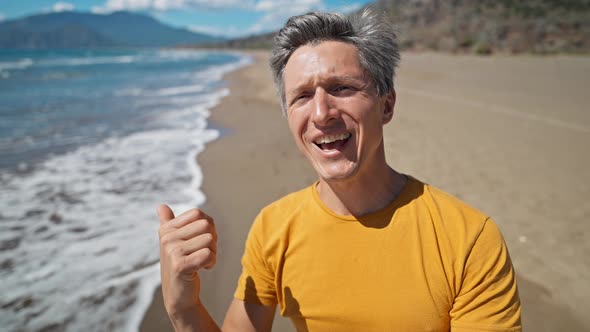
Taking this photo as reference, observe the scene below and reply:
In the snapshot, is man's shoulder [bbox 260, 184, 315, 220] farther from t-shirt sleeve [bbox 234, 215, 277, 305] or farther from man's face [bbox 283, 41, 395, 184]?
man's face [bbox 283, 41, 395, 184]

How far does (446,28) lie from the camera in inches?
1762

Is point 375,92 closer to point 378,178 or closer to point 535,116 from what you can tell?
point 378,178

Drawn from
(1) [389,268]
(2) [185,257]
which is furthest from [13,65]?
(1) [389,268]

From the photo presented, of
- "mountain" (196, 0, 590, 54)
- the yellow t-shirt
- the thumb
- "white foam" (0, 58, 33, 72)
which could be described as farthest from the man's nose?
"white foam" (0, 58, 33, 72)

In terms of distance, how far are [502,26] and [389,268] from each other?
40.7m

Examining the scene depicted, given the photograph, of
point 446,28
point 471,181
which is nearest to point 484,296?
point 471,181

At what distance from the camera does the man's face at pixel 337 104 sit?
4.68 ft

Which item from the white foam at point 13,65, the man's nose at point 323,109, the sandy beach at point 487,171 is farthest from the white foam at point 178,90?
the white foam at point 13,65

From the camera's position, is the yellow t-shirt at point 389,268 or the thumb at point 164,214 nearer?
the yellow t-shirt at point 389,268

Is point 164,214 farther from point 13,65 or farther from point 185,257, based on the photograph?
point 13,65

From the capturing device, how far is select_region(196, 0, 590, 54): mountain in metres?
27.6

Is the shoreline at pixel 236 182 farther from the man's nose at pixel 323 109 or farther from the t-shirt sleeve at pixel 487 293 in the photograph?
the man's nose at pixel 323 109

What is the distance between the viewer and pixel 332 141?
57.8 inches

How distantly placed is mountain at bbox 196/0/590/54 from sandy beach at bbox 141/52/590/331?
11298mm
